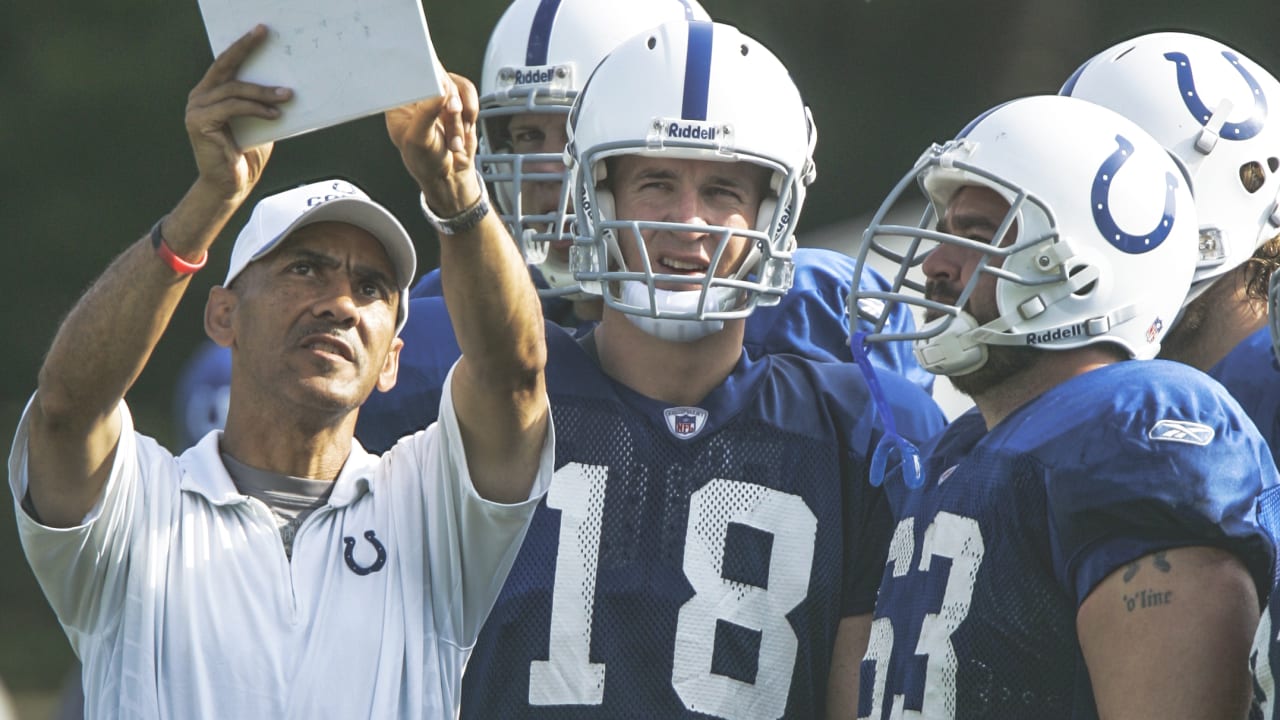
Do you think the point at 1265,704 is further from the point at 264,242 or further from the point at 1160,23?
the point at 1160,23

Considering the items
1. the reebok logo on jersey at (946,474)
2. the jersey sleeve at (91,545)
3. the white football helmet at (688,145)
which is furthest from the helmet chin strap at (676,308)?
the jersey sleeve at (91,545)

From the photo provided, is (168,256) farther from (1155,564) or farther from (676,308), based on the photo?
(1155,564)

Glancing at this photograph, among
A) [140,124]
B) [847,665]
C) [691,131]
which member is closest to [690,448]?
[847,665]

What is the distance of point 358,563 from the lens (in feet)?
10.4

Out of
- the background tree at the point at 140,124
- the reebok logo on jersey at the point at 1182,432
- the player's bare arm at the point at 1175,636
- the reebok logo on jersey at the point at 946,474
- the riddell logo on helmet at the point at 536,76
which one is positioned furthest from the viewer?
the background tree at the point at 140,124

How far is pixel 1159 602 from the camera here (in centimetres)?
285

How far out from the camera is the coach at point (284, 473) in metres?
3.00

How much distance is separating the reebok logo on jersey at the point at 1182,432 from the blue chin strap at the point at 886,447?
499mm

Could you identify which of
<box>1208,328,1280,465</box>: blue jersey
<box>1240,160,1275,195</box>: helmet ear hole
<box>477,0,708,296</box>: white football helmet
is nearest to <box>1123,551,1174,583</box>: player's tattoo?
<box>1208,328,1280,465</box>: blue jersey

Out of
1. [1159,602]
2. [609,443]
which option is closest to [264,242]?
[609,443]

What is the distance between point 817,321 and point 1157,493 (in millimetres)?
1333

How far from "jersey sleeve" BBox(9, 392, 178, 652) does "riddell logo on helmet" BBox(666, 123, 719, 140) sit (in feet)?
3.64

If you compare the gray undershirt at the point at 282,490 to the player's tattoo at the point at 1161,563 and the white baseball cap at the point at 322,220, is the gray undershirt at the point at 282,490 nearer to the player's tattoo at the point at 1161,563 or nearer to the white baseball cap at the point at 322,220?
the white baseball cap at the point at 322,220

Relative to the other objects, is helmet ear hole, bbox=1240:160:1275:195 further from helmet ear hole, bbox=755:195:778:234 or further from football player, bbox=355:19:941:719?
helmet ear hole, bbox=755:195:778:234
